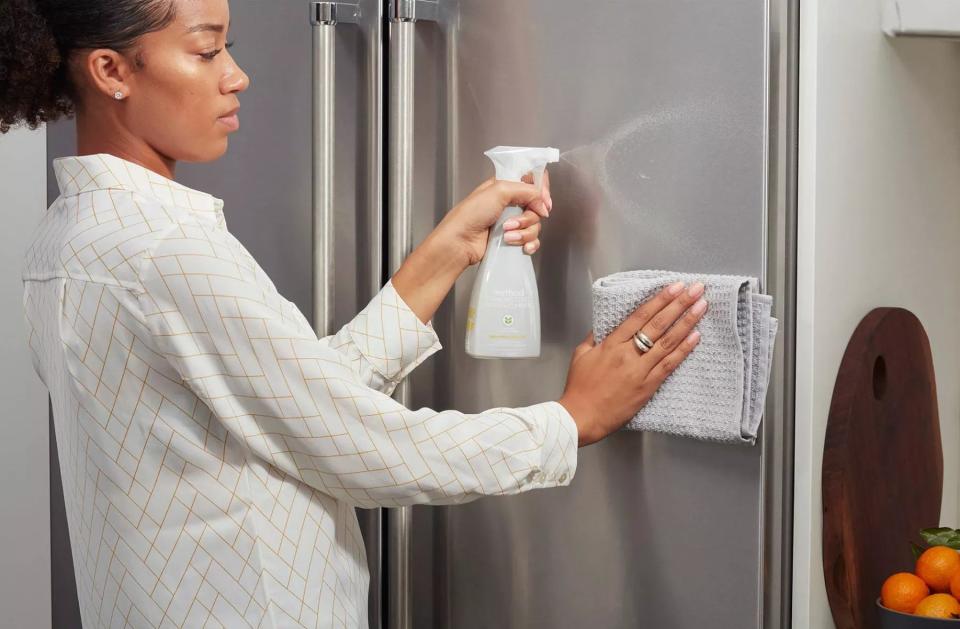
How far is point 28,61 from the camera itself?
0.87m

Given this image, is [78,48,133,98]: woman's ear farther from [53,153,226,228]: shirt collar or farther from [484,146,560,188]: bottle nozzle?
[484,146,560,188]: bottle nozzle

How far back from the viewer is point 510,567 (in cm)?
113

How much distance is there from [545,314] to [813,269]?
0.89 ft

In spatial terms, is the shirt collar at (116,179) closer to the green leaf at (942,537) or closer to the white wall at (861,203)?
the white wall at (861,203)

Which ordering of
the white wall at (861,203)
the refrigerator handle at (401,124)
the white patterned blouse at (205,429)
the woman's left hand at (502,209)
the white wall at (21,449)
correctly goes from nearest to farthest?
the white patterned blouse at (205,429), the white wall at (861,203), the woman's left hand at (502,209), the refrigerator handle at (401,124), the white wall at (21,449)

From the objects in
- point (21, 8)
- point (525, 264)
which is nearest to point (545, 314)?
point (525, 264)

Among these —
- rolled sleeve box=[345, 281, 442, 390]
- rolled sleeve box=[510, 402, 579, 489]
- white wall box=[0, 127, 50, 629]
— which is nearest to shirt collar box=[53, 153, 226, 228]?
rolled sleeve box=[345, 281, 442, 390]

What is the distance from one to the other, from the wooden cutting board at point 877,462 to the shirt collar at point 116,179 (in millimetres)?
583

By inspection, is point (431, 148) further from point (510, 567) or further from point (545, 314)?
point (510, 567)

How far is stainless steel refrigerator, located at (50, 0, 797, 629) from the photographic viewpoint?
36.0 inches

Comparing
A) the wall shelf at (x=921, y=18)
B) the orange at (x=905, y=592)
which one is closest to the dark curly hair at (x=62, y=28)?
the wall shelf at (x=921, y=18)

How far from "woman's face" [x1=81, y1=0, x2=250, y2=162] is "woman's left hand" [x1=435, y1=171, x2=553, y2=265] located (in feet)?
0.79

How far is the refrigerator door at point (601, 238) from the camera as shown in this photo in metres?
0.92

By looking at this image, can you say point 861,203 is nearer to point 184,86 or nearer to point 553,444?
point 553,444
